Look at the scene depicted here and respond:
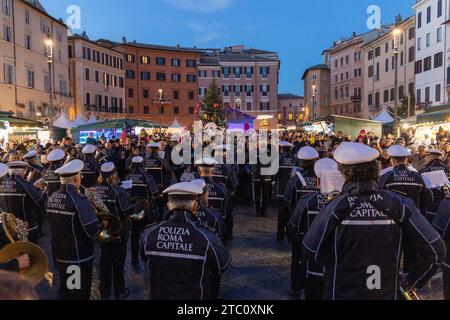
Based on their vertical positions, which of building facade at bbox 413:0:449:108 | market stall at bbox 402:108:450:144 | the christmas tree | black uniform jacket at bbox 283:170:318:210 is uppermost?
building facade at bbox 413:0:449:108

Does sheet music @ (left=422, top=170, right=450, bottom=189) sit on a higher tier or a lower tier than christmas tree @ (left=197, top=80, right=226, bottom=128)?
lower

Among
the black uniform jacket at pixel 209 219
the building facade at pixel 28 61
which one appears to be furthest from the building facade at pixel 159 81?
the black uniform jacket at pixel 209 219

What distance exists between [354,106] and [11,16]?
51.7 meters

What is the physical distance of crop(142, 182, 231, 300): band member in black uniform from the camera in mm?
3662

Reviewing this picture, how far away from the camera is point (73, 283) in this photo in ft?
18.5

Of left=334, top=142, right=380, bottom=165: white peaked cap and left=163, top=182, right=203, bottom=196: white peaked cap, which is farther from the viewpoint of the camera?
left=163, top=182, right=203, bottom=196: white peaked cap

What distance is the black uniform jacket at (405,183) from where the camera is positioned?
24.4 ft

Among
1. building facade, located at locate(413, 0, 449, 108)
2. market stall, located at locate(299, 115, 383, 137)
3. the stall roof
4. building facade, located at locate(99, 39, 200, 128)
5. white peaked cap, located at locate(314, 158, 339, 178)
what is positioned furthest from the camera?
building facade, located at locate(99, 39, 200, 128)

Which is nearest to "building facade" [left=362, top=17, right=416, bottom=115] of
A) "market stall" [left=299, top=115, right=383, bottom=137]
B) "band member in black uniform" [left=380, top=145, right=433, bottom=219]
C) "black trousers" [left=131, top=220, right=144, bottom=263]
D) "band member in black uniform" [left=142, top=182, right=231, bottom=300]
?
"market stall" [left=299, top=115, right=383, bottom=137]

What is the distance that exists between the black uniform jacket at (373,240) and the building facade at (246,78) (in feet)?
263

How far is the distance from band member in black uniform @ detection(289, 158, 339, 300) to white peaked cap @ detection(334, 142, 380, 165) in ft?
5.18

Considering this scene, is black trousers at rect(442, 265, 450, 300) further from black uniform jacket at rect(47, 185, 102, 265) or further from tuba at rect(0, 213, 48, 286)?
tuba at rect(0, 213, 48, 286)

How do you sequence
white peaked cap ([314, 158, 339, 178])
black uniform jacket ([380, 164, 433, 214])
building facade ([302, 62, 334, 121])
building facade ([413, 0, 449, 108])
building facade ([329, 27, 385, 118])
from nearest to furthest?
white peaked cap ([314, 158, 339, 178]) < black uniform jacket ([380, 164, 433, 214]) < building facade ([413, 0, 449, 108]) < building facade ([329, 27, 385, 118]) < building facade ([302, 62, 334, 121])

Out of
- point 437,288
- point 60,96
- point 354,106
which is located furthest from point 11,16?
point 354,106
